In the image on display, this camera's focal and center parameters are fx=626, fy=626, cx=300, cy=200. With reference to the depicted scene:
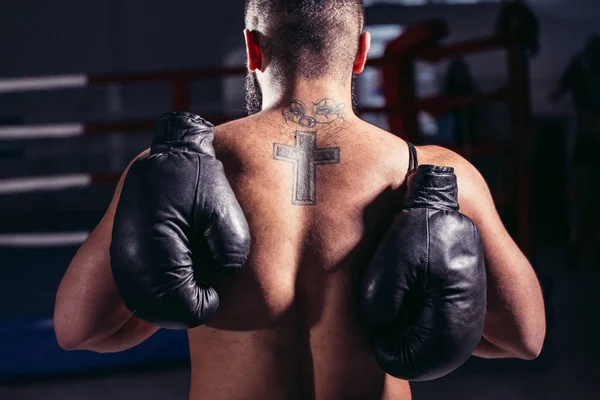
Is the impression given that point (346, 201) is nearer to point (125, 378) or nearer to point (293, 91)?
point (293, 91)

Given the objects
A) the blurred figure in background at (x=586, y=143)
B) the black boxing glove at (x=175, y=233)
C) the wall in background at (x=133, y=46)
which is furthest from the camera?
the wall in background at (x=133, y=46)

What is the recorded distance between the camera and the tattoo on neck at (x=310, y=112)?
103 cm

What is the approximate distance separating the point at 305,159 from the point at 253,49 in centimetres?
21

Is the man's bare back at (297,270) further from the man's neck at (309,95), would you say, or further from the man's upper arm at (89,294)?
the man's upper arm at (89,294)

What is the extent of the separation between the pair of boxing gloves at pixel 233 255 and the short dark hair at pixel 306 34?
177mm

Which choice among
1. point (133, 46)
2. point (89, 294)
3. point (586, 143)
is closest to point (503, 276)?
point (89, 294)

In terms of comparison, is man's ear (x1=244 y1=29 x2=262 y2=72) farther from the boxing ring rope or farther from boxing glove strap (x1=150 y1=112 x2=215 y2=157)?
the boxing ring rope

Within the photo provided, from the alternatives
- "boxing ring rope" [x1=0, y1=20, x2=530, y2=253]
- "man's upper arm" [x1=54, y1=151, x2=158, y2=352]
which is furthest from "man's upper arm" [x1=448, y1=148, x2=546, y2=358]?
"boxing ring rope" [x1=0, y1=20, x2=530, y2=253]

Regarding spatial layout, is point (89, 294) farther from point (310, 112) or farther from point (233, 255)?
point (310, 112)

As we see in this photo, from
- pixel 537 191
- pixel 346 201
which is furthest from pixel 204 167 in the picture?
pixel 537 191

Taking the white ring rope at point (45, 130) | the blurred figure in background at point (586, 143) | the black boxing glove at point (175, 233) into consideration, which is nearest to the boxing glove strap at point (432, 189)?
the black boxing glove at point (175, 233)

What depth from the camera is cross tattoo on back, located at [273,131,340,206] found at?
3.25 ft

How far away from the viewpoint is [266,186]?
0.99 m

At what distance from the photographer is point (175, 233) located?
34.7 inches
